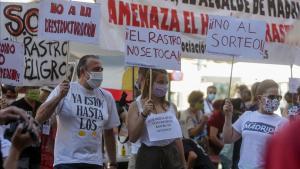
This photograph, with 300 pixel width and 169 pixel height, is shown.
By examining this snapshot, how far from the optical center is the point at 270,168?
1.89 meters

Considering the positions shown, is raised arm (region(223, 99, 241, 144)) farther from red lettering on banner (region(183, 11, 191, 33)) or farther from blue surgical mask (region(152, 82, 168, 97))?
red lettering on banner (region(183, 11, 191, 33))

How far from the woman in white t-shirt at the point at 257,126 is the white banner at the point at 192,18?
1.18m

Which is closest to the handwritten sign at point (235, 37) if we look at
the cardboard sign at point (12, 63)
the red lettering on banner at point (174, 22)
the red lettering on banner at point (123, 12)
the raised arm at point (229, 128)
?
the red lettering on banner at point (174, 22)

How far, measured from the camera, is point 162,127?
6.19 meters

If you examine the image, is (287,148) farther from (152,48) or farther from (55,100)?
(152,48)

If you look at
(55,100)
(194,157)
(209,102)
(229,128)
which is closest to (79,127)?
(55,100)

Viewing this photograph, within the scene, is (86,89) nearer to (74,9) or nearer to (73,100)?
(73,100)

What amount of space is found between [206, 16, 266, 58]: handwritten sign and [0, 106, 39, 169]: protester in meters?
4.32

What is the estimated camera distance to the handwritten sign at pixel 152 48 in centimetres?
683

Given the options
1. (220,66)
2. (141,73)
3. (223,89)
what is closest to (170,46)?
(141,73)

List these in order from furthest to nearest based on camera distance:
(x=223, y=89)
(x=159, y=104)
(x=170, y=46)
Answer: (x=223, y=89) → (x=170, y=46) → (x=159, y=104)

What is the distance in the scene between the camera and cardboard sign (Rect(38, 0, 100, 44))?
650cm

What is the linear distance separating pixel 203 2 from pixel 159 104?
7.61 ft

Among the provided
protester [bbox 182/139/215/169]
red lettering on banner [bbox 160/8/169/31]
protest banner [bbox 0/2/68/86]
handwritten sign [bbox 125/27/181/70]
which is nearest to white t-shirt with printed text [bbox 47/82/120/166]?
handwritten sign [bbox 125/27/181/70]
